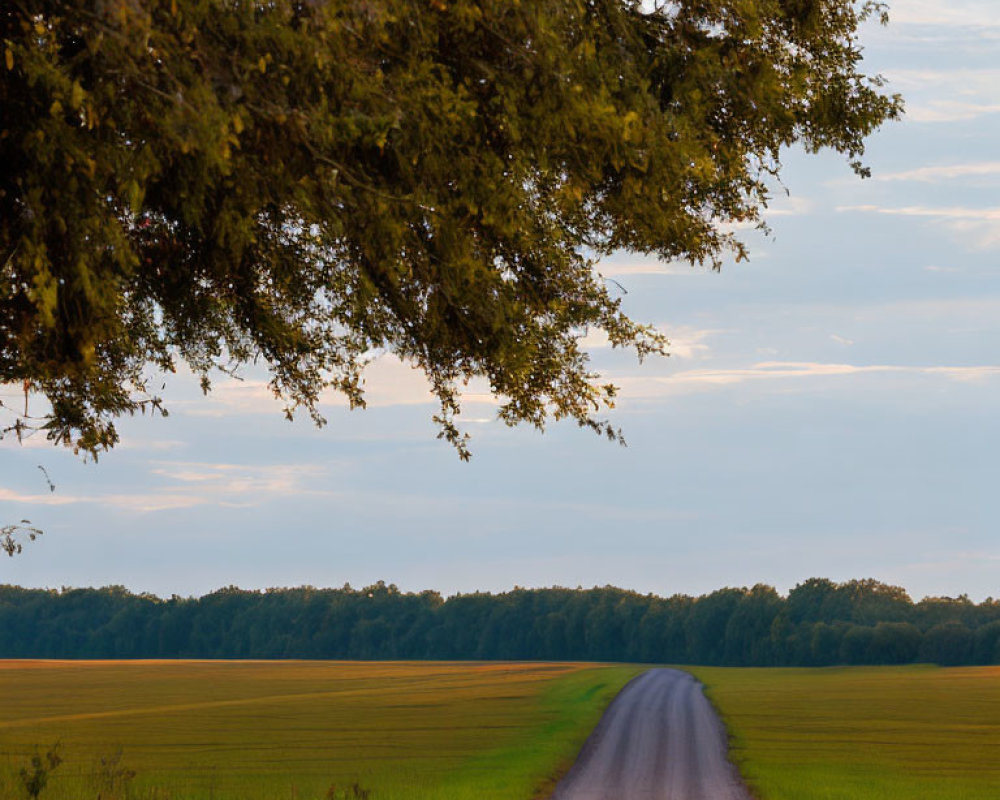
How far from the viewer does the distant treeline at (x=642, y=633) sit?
142 meters

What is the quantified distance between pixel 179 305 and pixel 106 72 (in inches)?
307

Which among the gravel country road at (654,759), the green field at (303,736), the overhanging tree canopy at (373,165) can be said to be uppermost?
the overhanging tree canopy at (373,165)

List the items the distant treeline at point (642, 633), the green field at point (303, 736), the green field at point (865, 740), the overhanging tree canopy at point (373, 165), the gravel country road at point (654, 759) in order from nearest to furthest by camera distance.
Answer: the overhanging tree canopy at point (373, 165), the gravel country road at point (654, 759), the green field at point (303, 736), the green field at point (865, 740), the distant treeline at point (642, 633)

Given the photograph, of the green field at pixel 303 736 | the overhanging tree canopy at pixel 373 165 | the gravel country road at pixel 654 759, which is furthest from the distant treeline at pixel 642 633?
the overhanging tree canopy at pixel 373 165

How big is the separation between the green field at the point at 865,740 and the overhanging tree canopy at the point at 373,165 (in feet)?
50.3

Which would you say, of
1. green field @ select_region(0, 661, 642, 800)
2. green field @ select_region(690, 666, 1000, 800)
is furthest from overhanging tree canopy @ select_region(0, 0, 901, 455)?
green field @ select_region(690, 666, 1000, 800)

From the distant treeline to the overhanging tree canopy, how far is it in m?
132

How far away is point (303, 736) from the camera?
4638cm

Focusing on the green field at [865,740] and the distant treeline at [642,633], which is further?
the distant treeline at [642,633]

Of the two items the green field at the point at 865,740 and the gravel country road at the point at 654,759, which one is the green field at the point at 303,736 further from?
the green field at the point at 865,740

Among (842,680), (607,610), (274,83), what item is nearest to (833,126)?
(274,83)

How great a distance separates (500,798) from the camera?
24828 millimetres

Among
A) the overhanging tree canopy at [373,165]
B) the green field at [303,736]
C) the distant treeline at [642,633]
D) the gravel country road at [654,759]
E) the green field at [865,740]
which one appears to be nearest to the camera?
the overhanging tree canopy at [373,165]

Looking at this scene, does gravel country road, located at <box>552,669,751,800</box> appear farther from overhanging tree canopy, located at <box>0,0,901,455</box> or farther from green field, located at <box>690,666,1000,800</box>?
overhanging tree canopy, located at <box>0,0,901,455</box>
